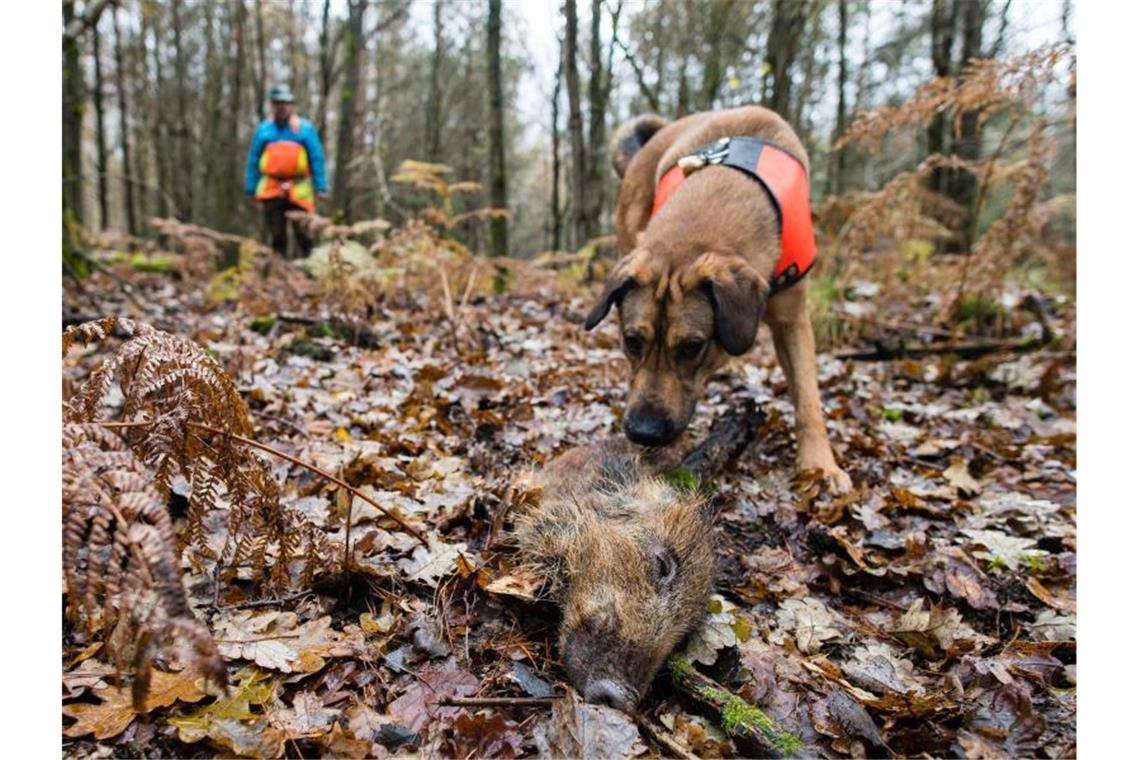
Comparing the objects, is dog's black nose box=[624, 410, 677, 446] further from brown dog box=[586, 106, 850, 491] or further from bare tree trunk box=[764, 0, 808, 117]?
bare tree trunk box=[764, 0, 808, 117]

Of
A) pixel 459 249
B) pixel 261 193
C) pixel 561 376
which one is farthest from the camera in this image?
pixel 261 193

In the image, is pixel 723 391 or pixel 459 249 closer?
pixel 723 391

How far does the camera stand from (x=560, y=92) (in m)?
22.2

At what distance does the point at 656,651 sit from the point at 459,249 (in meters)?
6.29

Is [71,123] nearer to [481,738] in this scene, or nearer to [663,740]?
[481,738]

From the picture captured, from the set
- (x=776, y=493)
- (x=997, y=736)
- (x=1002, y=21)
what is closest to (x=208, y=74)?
(x=1002, y=21)

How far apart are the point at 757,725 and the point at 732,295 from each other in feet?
7.47

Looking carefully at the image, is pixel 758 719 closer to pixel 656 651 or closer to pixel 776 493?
pixel 656 651

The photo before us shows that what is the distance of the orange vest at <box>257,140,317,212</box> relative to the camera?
10.1 m

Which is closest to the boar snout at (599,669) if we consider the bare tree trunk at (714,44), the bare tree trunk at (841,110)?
the bare tree trunk at (714,44)

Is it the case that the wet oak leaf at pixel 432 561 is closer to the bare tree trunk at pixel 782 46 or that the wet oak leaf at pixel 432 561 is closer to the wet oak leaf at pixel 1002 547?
the wet oak leaf at pixel 1002 547

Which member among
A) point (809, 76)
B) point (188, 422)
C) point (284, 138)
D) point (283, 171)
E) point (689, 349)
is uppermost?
point (809, 76)

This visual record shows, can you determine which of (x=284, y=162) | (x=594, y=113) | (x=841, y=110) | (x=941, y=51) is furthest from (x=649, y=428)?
(x=841, y=110)

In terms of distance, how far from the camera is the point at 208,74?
22344 mm
